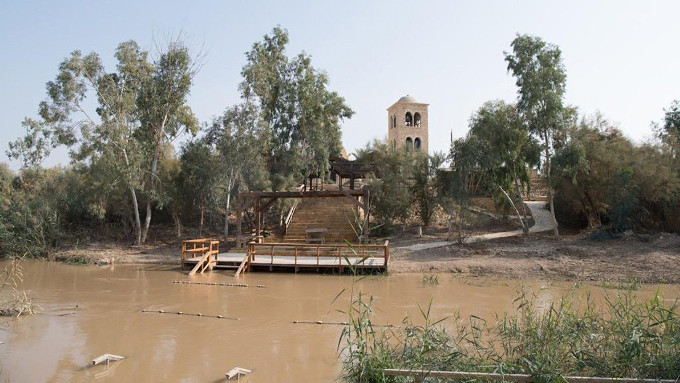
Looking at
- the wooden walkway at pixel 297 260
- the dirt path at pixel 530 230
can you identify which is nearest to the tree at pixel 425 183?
the dirt path at pixel 530 230

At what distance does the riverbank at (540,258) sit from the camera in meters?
15.5

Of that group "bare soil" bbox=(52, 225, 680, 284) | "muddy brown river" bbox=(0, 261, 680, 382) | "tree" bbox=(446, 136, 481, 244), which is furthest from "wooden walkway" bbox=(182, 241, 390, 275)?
"tree" bbox=(446, 136, 481, 244)

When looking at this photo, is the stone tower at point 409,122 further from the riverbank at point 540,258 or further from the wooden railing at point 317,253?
the wooden railing at point 317,253

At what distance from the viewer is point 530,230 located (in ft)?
79.8

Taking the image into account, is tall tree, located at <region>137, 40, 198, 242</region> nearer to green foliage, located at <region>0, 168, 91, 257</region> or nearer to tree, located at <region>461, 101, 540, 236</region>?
green foliage, located at <region>0, 168, 91, 257</region>

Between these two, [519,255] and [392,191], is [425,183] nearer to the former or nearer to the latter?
[392,191]

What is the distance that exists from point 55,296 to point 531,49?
64.7ft

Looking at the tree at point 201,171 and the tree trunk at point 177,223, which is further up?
the tree at point 201,171

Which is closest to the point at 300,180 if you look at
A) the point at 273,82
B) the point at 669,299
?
the point at 273,82

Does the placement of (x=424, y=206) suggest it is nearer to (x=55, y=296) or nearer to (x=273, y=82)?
(x=273, y=82)

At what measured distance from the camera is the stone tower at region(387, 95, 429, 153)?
42.0 metres

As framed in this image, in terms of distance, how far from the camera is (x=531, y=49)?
21.3 metres

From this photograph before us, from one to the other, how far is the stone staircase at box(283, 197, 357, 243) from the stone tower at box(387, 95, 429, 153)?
16026 millimetres

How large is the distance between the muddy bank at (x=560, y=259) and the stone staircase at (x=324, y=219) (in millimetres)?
3746
